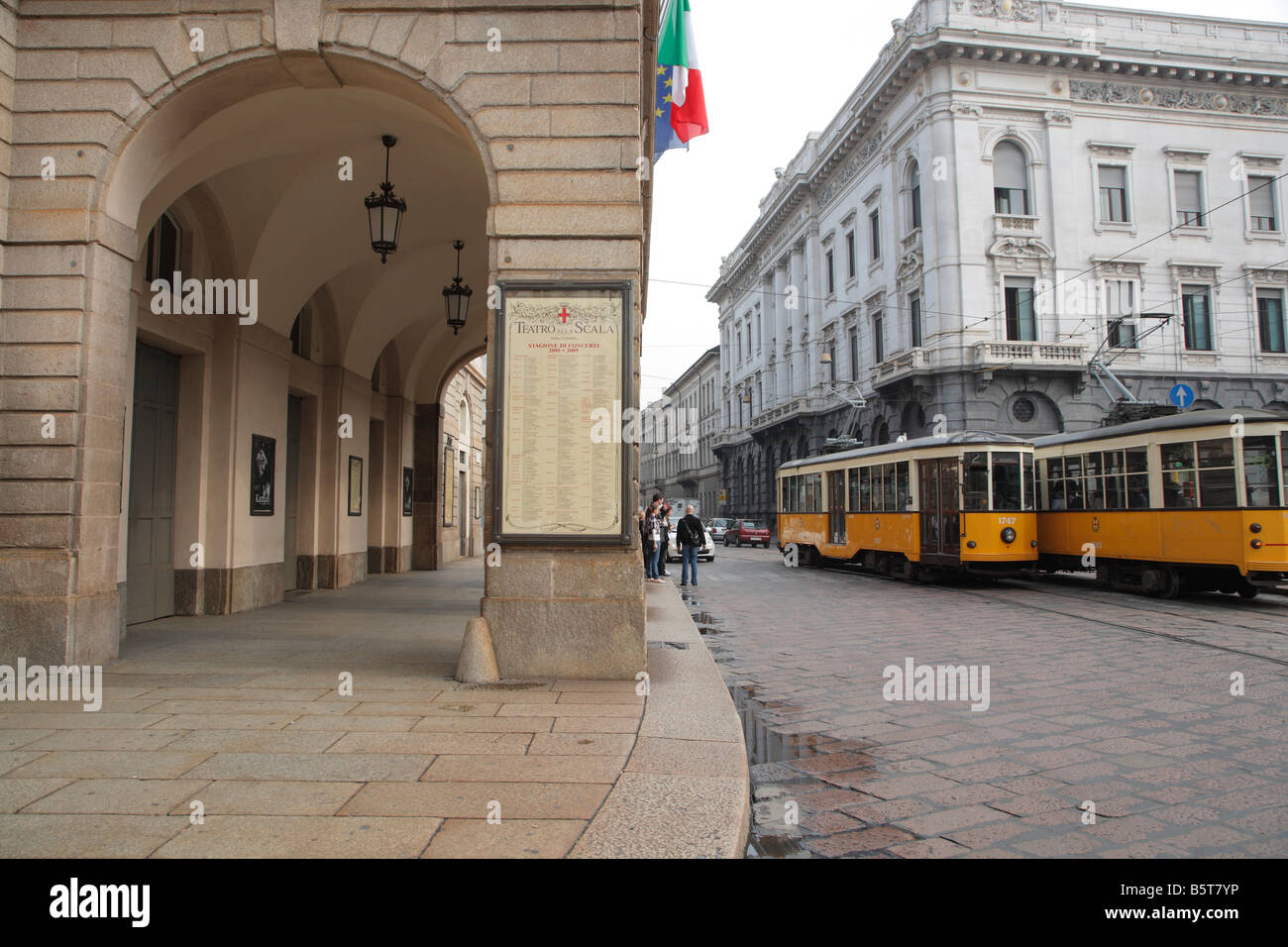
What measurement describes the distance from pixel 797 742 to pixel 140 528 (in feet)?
26.5

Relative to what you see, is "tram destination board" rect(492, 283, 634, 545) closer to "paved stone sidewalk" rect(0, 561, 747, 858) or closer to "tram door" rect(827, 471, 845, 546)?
"paved stone sidewalk" rect(0, 561, 747, 858)

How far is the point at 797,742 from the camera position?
A: 208 inches

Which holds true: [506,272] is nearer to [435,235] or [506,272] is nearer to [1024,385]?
[435,235]

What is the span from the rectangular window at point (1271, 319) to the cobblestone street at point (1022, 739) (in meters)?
26.4

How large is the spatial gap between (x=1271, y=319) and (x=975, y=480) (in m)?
23.7

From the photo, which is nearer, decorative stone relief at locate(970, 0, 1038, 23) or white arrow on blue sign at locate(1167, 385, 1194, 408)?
→ white arrow on blue sign at locate(1167, 385, 1194, 408)

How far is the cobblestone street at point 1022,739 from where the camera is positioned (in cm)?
368

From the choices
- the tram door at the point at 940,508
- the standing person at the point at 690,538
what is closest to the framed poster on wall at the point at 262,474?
the standing person at the point at 690,538

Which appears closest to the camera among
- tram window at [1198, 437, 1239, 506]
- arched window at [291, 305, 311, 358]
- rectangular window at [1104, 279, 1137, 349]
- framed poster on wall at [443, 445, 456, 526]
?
tram window at [1198, 437, 1239, 506]

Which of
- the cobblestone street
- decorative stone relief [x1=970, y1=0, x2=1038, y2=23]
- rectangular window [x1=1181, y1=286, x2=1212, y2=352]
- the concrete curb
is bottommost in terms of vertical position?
the cobblestone street

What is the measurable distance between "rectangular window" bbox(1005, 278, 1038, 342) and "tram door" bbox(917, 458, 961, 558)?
605 inches

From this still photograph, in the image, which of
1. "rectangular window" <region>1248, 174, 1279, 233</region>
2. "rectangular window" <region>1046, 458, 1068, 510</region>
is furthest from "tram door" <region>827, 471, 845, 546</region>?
"rectangular window" <region>1248, 174, 1279, 233</region>

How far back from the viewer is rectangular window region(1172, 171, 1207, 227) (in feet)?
104

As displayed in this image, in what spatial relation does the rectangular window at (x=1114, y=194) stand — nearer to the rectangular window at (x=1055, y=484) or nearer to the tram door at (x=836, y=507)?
the tram door at (x=836, y=507)
